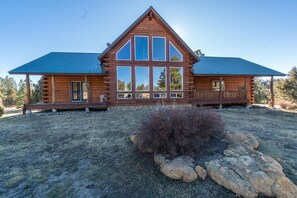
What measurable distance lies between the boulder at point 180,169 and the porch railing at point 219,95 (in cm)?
1214

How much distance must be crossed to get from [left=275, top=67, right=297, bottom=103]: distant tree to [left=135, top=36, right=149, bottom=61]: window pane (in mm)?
20214

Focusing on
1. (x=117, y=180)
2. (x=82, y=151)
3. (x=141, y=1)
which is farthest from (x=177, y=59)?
(x=117, y=180)

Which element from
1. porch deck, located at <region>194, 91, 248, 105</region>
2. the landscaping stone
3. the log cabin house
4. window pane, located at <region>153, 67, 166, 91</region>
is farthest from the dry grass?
porch deck, located at <region>194, 91, 248, 105</region>

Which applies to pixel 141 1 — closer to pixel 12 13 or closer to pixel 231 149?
pixel 12 13

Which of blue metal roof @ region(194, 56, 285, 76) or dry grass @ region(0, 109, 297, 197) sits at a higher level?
blue metal roof @ region(194, 56, 285, 76)

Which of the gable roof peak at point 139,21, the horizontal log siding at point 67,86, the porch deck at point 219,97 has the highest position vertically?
the gable roof peak at point 139,21

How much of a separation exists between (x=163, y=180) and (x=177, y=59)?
12331mm

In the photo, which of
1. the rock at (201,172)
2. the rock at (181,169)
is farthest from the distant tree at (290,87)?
the rock at (181,169)

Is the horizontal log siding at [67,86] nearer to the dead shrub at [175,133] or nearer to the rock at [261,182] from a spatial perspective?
the dead shrub at [175,133]

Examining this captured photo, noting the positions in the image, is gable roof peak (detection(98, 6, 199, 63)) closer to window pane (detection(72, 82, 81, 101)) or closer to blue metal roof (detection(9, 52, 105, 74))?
blue metal roof (detection(9, 52, 105, 74))

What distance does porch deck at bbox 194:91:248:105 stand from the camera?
53.1ft

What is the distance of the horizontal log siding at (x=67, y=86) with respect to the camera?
53.3 feet

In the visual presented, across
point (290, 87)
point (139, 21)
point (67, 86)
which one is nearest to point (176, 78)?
point (139, 21)

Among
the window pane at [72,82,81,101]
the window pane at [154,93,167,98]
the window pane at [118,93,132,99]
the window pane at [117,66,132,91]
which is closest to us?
the window pane at [117,66,132,91]
